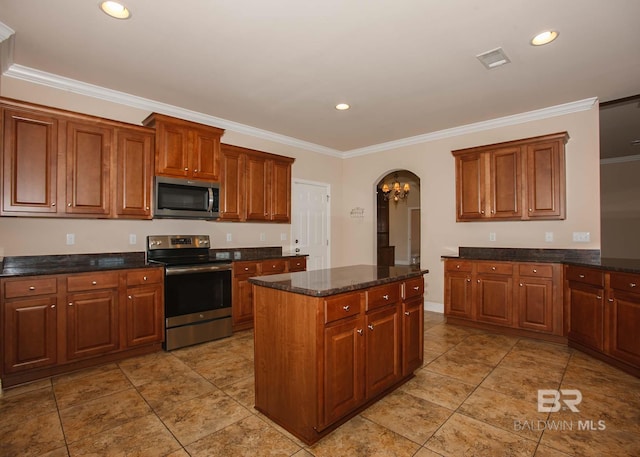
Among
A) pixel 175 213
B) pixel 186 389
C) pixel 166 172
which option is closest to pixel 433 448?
pixel 186 389

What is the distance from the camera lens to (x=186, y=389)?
2.68m

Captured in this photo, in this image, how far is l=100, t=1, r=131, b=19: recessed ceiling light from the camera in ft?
7.31

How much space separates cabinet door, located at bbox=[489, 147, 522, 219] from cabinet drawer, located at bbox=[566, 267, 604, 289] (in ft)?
2.89

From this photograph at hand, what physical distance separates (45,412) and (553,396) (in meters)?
3.77

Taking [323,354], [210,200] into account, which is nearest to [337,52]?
[210,200]

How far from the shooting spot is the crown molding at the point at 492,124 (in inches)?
155

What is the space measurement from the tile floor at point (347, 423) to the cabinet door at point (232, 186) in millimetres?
1865

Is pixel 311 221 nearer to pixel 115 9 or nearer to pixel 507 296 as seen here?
pixel 507 296

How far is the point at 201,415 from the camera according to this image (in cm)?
230

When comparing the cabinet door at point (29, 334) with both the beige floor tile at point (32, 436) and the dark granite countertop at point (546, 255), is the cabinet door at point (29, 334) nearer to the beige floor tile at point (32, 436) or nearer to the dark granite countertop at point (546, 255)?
the beige floor tile at point (32, 436)

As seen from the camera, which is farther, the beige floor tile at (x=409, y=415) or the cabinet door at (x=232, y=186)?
the cabinet door at (x=232, y=186)

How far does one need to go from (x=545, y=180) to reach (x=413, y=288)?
2.55 m

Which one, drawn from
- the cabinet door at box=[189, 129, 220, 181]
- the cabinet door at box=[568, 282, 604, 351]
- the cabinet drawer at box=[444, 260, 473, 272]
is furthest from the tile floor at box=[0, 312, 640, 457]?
the cabinet door at box=[189, 129, 220, 181]

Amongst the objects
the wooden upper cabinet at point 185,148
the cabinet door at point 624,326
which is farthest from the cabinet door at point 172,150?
the cabinet door at point 624,326
